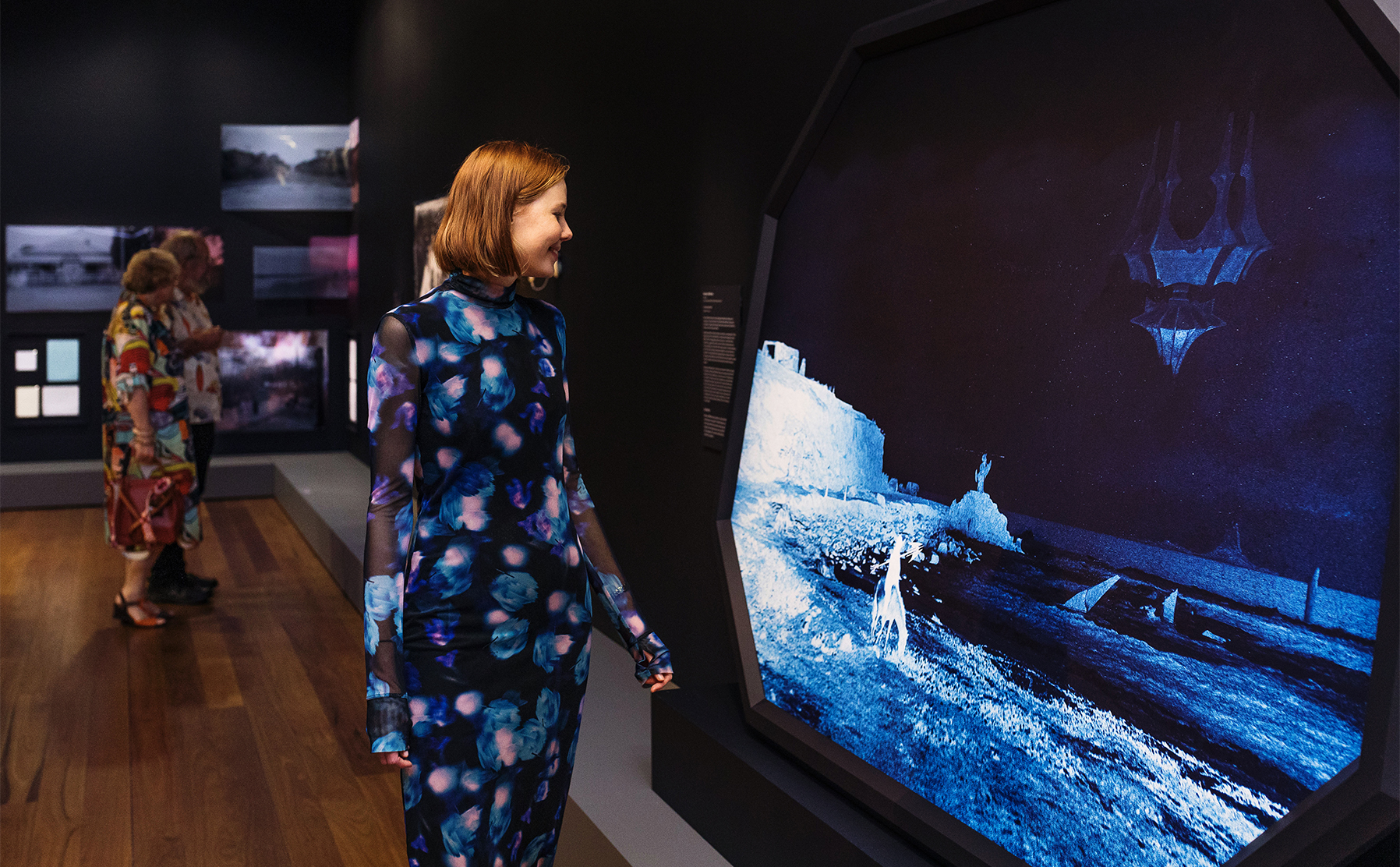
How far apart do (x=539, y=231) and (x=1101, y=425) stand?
907 mm

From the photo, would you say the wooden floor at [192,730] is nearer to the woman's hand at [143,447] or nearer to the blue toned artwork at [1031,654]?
the woman's hand at [143,447]

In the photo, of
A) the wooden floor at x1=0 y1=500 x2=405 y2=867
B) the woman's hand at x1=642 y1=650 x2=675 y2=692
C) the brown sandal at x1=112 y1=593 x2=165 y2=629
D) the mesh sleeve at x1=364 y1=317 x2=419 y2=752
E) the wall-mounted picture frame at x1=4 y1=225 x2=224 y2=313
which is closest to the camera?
the mesh sleeve at x1=364 y1=317 x2=419 y2=752

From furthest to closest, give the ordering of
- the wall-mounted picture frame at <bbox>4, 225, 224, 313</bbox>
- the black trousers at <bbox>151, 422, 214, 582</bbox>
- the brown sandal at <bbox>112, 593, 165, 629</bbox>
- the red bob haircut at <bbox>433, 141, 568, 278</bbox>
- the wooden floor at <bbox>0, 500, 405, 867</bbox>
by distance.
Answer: the wall-mounted picture frame at <bbox>4, 225, 224, 313</bbox>
the black trousers at <bbox>151, 422, 214, 582</bbox>
the brown sandal at <bbox>112, 593, 165, 629</bbox>
the wooden floor at <bbox>0, 500, 405, 867</bbox>
the red bob haircut at <bbox>433, 141, 568, 278</bbox>

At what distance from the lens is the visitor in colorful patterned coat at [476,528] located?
1651 mm

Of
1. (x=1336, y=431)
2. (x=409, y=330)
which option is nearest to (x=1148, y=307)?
(x=1336, y=431)

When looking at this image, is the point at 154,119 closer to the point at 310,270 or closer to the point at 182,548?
the point at 310,270

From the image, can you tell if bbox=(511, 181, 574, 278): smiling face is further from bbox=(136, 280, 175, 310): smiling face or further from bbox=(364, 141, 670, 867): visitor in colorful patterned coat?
bbox=(136, 280, 175, 310): smiling face

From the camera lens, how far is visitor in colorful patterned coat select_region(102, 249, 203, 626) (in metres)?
4.92

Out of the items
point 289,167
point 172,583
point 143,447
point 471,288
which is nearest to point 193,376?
point 143,447

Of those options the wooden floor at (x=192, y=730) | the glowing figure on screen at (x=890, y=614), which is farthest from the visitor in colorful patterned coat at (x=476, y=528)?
the wooden floor at (x=192, y=730)

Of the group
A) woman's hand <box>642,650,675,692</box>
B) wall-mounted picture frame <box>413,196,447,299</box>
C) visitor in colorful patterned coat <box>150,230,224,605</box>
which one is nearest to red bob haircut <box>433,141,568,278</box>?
woman's hand <box>642,650,675,692</box>

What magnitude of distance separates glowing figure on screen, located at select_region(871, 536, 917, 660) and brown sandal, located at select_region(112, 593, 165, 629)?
4348 millimetres

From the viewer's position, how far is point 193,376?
18.1 feet

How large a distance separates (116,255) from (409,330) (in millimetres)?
8858
